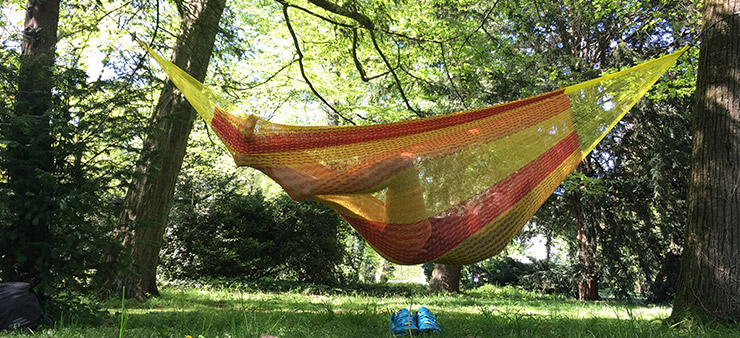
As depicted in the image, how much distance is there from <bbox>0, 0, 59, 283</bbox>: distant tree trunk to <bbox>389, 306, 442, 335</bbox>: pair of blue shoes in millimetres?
1800

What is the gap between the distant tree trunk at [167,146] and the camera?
365cm

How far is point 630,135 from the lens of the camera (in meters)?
6.86

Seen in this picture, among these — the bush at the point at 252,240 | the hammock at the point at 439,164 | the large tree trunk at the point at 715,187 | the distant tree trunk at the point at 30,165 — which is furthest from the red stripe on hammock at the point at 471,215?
the bush at the point at 252,240

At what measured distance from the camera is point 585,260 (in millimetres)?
6867

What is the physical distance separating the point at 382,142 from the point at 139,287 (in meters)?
2.81

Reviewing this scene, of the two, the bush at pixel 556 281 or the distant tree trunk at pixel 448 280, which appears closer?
the bush at pixel 556 281

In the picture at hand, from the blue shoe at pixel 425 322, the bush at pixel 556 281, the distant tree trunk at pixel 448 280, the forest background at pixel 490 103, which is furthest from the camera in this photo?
the distant tree trunk at pixel 448 280

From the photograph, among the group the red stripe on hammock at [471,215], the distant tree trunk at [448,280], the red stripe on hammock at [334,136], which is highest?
the red stripe on hammock at [334,136]

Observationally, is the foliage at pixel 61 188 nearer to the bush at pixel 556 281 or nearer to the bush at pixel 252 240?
the bush at pixel 252 240

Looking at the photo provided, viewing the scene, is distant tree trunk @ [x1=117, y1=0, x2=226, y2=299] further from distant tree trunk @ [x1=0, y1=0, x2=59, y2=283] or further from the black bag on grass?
the black bag on grass

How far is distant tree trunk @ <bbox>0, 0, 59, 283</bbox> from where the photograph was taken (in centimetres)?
236

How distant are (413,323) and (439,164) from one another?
740 millimetres

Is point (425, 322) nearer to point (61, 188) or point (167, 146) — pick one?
point (61, 188)

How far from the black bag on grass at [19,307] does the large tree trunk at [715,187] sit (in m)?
3.22
